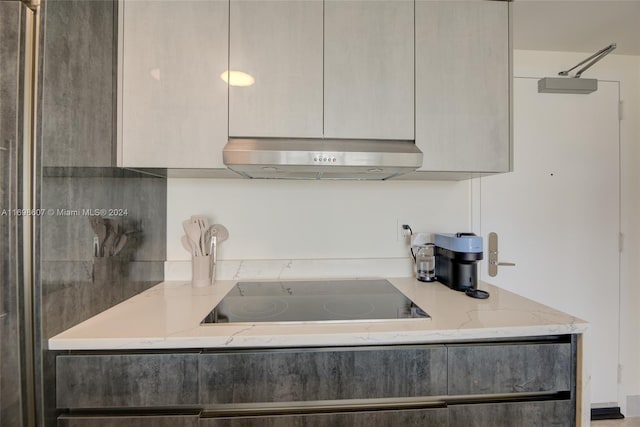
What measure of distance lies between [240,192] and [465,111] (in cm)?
121

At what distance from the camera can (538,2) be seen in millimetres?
1413

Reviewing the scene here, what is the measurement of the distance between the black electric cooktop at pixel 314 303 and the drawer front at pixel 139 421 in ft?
0.94

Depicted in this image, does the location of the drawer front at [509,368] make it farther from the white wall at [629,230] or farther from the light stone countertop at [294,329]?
the white wall at [629,230]

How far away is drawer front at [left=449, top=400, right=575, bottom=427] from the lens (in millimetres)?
957

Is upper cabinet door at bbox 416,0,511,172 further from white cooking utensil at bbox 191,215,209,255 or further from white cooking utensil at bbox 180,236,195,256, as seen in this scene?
white cooking utensil at bbox 180,236,195,256

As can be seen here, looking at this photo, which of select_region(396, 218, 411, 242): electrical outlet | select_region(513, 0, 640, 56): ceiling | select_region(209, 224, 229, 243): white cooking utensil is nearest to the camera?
select_region(513, 0, 640, 56): ceiling

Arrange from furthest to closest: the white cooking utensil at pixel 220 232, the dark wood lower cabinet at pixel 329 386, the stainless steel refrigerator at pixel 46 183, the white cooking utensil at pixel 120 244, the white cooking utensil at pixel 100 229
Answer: the white cooking utensil at pixel 220 232 < the white cooking utensil at pixel 120 244 < the white cooking utensil at pixel 100 229 < the dark wood lower cabinet at pixel 329 386 < the stainless steel refrigerator at pixel 46 183

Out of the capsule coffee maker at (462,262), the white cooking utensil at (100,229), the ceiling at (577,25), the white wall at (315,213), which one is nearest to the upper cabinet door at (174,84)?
the white cooking utensil at (100,229)

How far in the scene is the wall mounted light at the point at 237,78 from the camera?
1.23 meters

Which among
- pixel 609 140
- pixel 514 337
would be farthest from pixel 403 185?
pixel 609 140

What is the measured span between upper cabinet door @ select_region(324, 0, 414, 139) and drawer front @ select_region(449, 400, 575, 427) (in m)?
1.07

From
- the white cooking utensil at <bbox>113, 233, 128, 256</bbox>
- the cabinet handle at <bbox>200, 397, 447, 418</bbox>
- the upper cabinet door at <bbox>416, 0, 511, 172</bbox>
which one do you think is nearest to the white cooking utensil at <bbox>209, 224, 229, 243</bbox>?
the white cooking utensil at <bbox>113, 233, 128, 256</bbox>

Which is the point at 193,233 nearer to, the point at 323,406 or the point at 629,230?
the point at 323,406

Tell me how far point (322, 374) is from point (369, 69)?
1.24 metres
